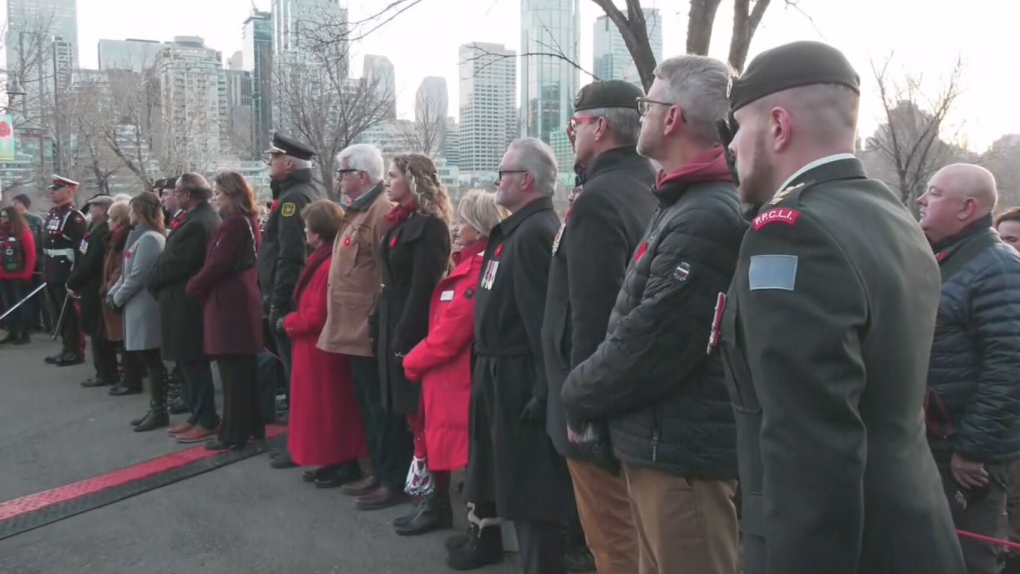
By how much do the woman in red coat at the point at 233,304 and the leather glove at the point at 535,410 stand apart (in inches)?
133

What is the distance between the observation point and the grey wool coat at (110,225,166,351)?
25.3ft

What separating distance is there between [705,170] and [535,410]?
5.05ft

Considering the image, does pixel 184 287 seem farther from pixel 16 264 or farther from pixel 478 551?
pixel 16 264

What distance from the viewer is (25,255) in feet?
40.1

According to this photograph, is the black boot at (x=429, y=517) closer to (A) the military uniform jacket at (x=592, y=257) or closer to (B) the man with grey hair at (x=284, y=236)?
(B) the man with grey hair at (x=284, y=236)

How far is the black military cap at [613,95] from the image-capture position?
10.7 ft

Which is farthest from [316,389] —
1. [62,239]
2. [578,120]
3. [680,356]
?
[62,239]

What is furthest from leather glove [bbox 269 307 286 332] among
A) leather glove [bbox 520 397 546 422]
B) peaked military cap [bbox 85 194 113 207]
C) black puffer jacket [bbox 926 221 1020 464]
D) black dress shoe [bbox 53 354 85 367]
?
black dress shoe [bbox 53 354 85 367]

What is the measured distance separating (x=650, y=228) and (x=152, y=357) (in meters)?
6.21

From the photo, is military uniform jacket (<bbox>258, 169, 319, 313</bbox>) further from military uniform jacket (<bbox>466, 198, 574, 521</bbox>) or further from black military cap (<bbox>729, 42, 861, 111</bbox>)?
black military cap (<bbox>729, 42, 861, 111</bbox>)

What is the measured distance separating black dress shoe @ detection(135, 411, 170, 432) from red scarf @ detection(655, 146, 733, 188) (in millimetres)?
6127

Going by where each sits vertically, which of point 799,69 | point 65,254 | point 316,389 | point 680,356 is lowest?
point 316,389

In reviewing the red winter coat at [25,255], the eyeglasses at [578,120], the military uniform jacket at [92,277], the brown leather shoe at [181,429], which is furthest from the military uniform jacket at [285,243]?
the red winter coat at [25,255]

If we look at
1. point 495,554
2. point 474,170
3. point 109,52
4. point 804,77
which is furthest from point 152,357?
point 109,52
